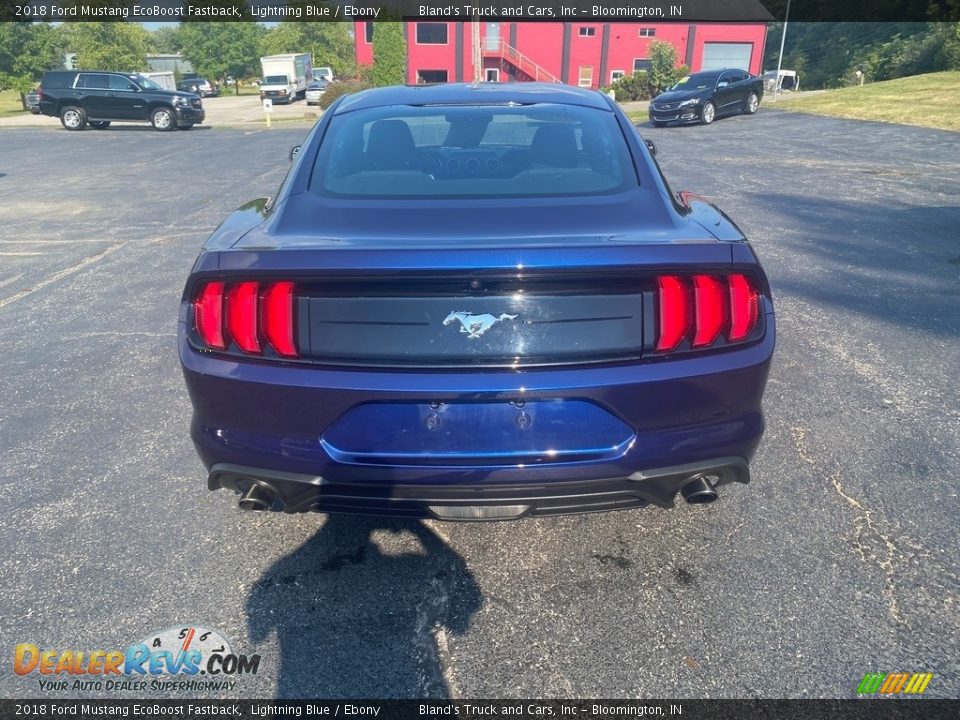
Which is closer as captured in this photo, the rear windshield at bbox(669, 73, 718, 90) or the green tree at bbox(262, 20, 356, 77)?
the rear windshield at bbox(669, 73, 718, 90)

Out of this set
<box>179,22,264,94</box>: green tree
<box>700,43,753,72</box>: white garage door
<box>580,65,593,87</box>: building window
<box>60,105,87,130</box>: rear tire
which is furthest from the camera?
<box>179,22,264,94</box>: green tree

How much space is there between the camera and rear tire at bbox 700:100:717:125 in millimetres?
20984

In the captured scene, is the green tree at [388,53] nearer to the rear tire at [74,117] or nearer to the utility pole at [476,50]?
the utility pole at [476,50]

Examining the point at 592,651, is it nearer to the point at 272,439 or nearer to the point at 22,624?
the point at 272,439

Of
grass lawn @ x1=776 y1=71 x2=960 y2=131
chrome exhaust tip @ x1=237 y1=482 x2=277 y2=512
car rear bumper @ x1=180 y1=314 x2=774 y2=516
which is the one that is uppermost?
grass lawn @ x1=776 y1=71 x2=960 y2=131

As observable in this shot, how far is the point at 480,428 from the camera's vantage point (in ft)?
6.64

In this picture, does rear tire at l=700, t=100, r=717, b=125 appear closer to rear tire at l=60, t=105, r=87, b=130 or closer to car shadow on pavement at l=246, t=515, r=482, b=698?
car shadow on pavement at l=246, t=515, r=482, b=698

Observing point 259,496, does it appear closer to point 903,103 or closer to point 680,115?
point 680,115

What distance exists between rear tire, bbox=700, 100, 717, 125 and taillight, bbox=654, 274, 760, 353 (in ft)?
69.6

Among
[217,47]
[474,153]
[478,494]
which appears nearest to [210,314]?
[478,494]

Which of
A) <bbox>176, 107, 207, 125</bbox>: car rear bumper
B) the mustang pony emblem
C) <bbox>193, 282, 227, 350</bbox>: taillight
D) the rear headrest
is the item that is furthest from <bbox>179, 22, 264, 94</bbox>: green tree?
the mustang pony emblem

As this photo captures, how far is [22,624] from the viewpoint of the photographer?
2227 mm

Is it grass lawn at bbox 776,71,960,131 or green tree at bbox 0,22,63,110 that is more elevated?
green tree at bbox 0,22,63,110

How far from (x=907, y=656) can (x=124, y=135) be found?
25322 millimetres
